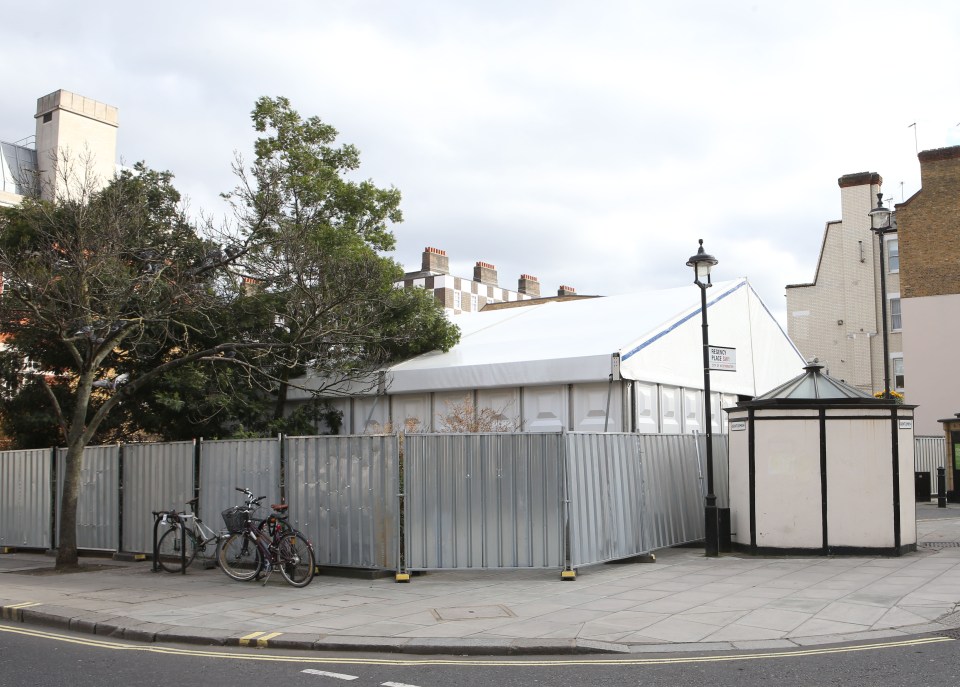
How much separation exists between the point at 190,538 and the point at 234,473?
1190 mm

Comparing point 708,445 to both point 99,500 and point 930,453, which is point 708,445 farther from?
point 930,453

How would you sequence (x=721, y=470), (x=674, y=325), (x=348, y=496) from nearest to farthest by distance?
(x=348, y=496) → (x=721, y=470) → (x=674, y=325)

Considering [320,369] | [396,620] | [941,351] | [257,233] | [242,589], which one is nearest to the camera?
[396,620]

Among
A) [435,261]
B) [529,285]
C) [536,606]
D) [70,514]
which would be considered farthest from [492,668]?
[529,285]

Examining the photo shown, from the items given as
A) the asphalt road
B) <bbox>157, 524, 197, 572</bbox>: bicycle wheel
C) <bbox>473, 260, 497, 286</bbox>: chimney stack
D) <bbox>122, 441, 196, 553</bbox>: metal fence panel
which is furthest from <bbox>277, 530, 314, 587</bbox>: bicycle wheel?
<bbox>473, 260, 497, 286</bbox>: chimney stack

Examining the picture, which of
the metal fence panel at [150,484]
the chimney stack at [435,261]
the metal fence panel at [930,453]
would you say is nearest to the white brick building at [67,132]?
the chimney stack at [435,261]

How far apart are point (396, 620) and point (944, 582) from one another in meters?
6.69

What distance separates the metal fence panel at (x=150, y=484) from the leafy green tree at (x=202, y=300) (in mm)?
1020

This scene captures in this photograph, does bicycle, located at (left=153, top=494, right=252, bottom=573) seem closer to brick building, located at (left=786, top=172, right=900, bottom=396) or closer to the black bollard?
the black bollard

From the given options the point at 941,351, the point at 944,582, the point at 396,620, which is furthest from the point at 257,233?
the point at 941,351

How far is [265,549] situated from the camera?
11805 mm

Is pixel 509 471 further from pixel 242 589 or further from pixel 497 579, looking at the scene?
pixel 242 589

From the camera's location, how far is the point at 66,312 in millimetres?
13805

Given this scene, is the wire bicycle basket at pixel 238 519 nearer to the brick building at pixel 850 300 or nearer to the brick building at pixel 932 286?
the brick building at pixel 932 286
